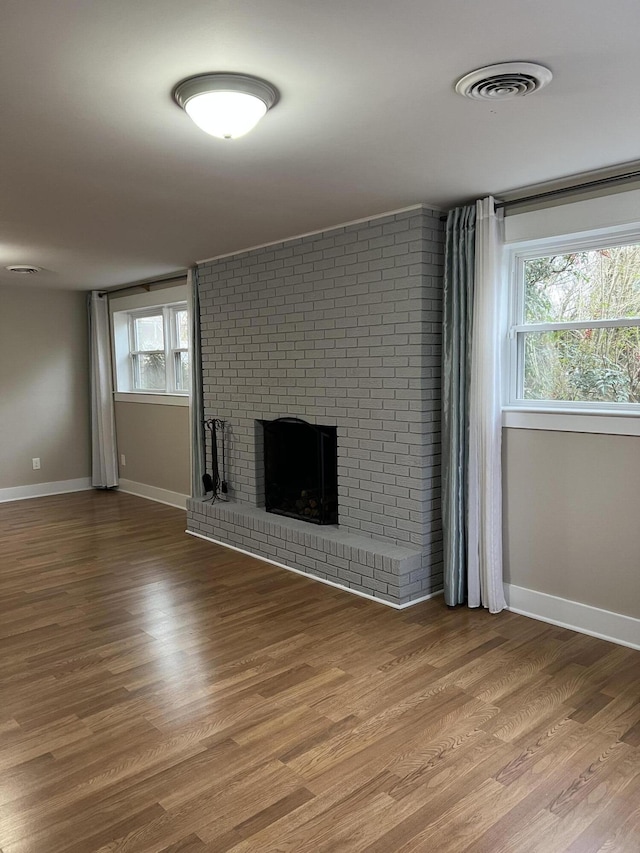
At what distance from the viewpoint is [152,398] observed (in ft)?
22.6

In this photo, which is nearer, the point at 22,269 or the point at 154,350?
the point at 22,269

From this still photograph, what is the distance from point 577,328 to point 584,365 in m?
0.20

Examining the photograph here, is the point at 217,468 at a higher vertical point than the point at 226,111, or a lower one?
lower

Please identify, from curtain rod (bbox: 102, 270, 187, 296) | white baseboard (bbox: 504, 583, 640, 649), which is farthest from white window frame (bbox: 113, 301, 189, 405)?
white baseboard (bbox: 504, 583, 640, 649)

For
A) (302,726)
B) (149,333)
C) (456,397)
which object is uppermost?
(149,333)

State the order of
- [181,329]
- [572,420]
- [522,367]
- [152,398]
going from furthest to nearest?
1. [152,398]
2. [181,329]
3. [522,367]
4. [572,420]

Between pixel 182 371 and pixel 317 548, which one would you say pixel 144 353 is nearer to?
pixel 182 371

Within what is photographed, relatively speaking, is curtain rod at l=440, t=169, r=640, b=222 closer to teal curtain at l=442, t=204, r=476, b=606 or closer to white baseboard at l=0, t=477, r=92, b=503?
teal curtain at l=442, t=204, r=476, b=606

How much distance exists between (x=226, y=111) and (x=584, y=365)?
2313mm

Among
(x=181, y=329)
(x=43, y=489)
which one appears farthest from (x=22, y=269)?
(x=43, y=489)

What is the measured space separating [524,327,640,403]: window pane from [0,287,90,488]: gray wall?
5.63 metres

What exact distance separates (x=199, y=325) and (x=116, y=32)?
3.93 m

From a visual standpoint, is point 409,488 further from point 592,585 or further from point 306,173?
point 306,173

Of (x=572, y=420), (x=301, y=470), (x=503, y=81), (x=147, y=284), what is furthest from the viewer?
(x=147, y=284)
